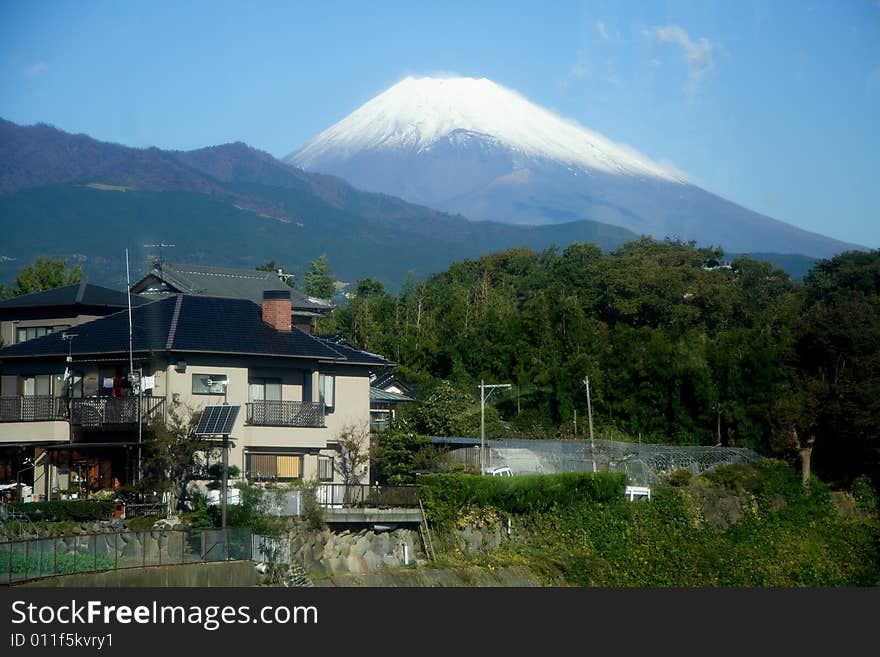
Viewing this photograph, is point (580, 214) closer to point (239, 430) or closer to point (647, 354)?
point (647, 354)

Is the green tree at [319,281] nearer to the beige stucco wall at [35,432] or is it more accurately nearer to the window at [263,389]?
the window at [263,389]

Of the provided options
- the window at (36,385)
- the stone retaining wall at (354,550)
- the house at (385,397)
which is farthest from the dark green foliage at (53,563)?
the house at (385,397)

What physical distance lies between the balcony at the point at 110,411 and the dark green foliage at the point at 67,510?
8.49 ft

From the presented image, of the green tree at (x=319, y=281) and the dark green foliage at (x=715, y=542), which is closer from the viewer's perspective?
the dark green foliage at (x=715, y=542)

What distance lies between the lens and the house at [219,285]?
122ft

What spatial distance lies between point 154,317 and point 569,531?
36.5 feet

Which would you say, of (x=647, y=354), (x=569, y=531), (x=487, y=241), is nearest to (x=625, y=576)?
(x=569, y=531)

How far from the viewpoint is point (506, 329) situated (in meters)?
43.1

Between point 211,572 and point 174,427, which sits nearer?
point 211,572

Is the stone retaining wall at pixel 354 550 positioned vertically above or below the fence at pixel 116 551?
below

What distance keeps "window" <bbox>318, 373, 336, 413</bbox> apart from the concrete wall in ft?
28.5

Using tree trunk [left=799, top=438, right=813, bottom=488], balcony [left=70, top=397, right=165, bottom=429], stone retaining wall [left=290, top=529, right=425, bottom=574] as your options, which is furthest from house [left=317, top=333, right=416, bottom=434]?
tree trunk [left=799, top=438, right=813, bottom=488]

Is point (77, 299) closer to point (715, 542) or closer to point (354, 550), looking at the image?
point (354, 550)

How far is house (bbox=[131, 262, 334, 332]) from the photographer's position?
3719 cm
